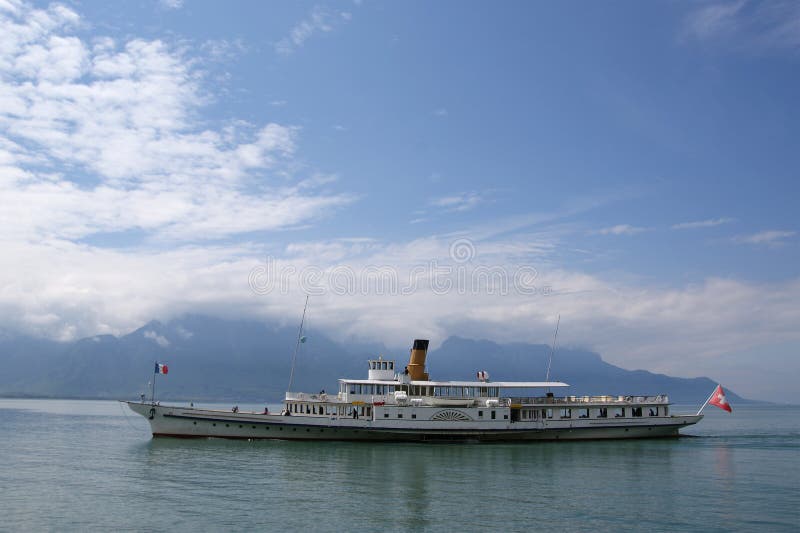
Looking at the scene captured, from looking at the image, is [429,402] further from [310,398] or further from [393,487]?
[393,487]

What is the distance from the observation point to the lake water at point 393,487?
91.3ft

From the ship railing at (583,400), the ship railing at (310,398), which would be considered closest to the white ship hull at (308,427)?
the ship railing at (310,398)

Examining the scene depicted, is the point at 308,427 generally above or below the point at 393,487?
above

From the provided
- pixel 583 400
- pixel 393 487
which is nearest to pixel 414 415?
pixel 583 400

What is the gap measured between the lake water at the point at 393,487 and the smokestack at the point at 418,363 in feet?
21.6

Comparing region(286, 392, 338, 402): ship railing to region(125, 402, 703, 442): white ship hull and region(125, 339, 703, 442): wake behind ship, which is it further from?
region(125, 402, 703, 442): white ship hull

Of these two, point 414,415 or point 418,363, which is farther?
point 418,363

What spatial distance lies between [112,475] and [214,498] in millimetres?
11238

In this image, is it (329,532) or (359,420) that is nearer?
(329,532)

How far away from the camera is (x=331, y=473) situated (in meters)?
39.3

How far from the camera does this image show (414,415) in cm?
5341

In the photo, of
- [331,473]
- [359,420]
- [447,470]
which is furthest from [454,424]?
[331,473]

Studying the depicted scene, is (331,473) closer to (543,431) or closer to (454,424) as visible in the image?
(454,424)

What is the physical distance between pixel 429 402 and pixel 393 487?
777 inches
